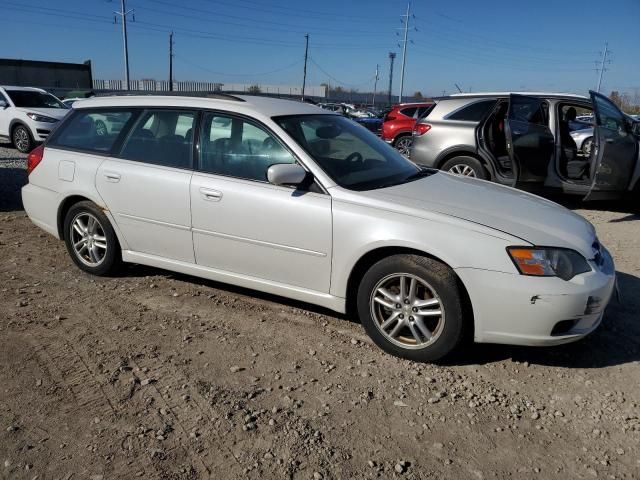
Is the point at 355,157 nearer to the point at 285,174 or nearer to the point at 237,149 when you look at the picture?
the point at 285,174

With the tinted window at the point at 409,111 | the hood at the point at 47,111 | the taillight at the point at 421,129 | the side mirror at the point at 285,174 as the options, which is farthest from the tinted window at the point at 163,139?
the tinted window at the point at 409,111

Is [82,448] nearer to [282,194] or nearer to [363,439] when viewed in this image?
[363,439]

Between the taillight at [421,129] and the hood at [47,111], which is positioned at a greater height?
the taillight at [421,129]

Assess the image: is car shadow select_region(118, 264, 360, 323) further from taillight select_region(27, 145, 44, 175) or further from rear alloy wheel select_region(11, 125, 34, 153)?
rear alloy wheel select_region(11, 125, 34, 153)

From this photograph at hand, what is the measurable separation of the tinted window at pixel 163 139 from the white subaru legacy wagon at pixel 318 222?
1cm

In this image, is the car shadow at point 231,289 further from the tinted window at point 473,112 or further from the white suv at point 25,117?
the white suv at point 25,117

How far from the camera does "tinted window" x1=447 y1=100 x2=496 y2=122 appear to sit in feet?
27.6

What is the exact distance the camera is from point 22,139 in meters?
13.4

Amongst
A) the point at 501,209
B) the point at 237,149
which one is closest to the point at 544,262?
the point at 501,209

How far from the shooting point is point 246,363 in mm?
3445

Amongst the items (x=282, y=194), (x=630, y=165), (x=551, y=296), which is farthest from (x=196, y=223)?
(x=630, y=165)

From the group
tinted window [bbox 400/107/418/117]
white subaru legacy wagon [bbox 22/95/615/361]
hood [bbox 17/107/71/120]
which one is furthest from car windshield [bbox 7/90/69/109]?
white subaru legacy wagon [bbox 22/95/615/361]

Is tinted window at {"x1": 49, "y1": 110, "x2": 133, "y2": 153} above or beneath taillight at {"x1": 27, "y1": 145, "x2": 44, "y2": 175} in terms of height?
above

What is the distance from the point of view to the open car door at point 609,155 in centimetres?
734
